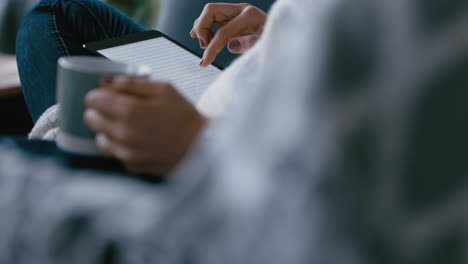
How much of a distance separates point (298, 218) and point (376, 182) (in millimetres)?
51

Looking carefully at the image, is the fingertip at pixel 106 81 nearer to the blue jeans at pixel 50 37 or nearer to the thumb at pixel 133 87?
the thumb at pixel 133 87

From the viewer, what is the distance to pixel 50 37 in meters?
0.95

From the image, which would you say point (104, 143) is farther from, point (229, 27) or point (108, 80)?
point (229, 27)

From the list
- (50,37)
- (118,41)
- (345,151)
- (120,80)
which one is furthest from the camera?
(50,37)

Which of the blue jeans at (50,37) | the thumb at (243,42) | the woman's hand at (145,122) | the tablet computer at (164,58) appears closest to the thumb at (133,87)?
the woman's hand at (145,122)

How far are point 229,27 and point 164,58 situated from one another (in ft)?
0.39

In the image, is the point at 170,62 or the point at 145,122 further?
the point at 170,62

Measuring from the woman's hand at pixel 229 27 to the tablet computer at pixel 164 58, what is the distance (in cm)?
2

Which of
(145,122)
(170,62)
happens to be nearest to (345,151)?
(145,122)

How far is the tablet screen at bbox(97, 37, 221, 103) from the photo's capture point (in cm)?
74

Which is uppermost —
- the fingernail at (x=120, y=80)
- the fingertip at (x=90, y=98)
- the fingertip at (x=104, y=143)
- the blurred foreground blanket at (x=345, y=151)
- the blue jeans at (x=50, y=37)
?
the blurred foreground blanket at (x=345, y=151)

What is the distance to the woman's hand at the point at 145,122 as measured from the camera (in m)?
0.42

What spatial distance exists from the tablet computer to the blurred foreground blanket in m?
0.37

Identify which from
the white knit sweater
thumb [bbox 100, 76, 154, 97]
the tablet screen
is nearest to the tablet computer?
the tablet screen
